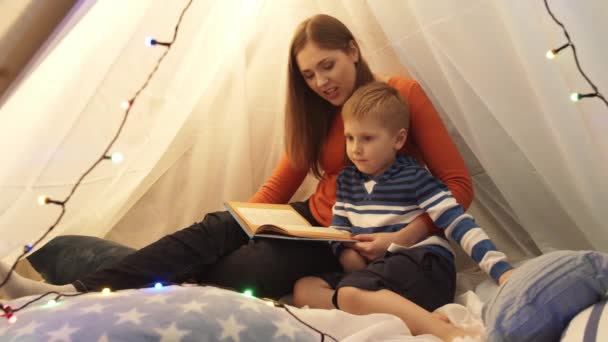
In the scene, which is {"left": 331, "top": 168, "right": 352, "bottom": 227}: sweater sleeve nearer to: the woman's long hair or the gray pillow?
the woman's long hair

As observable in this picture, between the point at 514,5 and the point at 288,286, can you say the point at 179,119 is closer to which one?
the point at 288,286

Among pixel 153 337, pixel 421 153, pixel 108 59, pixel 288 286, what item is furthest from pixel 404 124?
pixel 153 337

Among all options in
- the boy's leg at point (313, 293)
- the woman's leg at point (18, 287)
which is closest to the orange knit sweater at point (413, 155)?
the boy's leg at point (313, 293)

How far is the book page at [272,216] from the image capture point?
1.12m

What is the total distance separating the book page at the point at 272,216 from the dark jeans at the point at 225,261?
0.04 metres

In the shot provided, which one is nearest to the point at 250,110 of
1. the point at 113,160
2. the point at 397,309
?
the point at 113,160

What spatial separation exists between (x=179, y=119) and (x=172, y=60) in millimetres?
189

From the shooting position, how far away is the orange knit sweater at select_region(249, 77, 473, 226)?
1162mm

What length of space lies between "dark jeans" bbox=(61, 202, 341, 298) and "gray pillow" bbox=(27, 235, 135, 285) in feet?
0.36

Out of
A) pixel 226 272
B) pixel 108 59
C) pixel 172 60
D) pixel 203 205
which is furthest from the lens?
pixel 203 205

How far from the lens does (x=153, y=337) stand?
2.05 feet

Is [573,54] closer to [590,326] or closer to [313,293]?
[590,326]

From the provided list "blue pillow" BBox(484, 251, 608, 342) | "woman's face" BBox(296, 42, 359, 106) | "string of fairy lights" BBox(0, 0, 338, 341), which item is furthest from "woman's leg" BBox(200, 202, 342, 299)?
"blue pillow" BBox(484, 251, 608, 342)

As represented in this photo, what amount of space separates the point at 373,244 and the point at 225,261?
31cm
